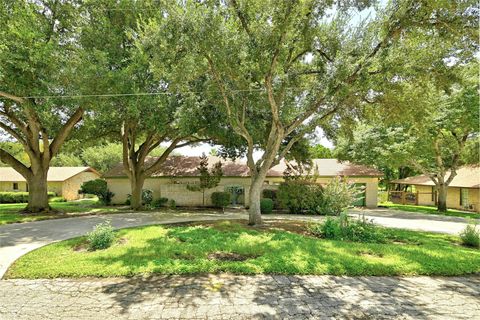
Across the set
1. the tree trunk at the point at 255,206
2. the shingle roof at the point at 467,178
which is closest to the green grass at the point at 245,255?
the tree trunk at the point at 255,206

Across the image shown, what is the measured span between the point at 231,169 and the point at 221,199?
319cm

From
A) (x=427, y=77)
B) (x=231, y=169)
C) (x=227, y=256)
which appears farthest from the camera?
(x=231, y=169)

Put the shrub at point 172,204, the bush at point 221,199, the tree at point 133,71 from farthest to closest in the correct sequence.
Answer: the shrub at point 172,204 → the bush at point 221,199 → the tree at point 133,71

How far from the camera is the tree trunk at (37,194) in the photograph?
1588cm

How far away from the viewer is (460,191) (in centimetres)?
2588

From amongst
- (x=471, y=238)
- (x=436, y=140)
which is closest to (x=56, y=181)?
(x=471, y=238)

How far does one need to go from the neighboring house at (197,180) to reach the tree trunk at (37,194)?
673cm

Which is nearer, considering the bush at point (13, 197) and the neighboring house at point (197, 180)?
the neighboring house at point (197, 180)

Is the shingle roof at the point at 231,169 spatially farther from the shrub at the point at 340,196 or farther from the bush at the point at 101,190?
the shrub at the point at 340,196

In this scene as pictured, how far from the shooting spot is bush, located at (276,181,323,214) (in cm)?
1797

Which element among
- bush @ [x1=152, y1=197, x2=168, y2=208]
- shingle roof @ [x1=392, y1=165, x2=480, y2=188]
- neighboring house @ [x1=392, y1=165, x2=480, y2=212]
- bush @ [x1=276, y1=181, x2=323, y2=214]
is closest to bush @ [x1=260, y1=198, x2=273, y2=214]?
bush @ [x1=276, y1=181, x2=323, y2=214]

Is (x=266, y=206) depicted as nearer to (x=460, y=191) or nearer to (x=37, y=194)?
(x=37, y=194)

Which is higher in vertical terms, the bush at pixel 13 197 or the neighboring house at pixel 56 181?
the neighboring house at pixel 56 181

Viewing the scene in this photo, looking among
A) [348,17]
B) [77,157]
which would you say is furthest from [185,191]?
[77,157]
